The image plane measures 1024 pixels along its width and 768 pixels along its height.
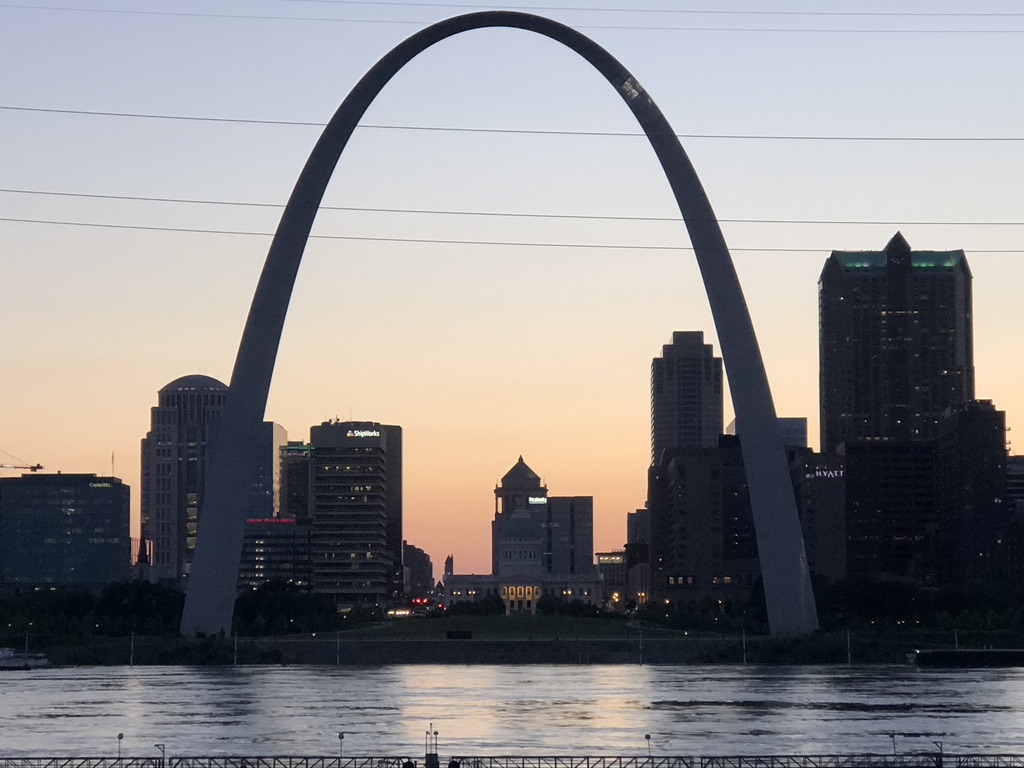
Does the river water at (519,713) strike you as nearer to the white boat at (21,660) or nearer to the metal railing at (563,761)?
the metal railing at (563,761)

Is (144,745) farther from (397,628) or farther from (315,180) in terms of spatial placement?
(397,628)

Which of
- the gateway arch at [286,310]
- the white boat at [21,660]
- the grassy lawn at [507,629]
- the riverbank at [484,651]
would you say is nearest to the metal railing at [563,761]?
the gateway arch at [286,310]

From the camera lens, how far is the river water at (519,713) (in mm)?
48688

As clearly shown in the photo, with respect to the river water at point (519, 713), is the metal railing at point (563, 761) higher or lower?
higher

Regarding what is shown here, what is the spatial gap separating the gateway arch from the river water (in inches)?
327

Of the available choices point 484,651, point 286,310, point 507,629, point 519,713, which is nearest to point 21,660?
point 286,310

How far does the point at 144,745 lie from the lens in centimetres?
4934

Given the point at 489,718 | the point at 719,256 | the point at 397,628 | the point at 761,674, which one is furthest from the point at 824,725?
the point at 397,628

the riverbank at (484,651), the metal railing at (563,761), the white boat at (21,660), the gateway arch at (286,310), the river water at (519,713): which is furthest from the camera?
the white boat at (21,660)

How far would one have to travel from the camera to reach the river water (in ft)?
160

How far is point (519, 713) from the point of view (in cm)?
6056

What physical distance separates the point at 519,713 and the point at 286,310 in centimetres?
4229

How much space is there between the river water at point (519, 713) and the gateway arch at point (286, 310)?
830 centimetres

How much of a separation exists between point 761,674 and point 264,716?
1365 inches
